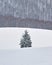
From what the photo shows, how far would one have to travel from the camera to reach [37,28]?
1164 millimetres

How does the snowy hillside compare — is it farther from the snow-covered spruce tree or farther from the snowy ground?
the snowy ground

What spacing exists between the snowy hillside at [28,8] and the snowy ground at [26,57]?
12.0 inches

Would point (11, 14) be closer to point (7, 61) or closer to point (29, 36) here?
point (29, 36)

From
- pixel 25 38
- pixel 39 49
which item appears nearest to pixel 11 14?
pixel 25 38

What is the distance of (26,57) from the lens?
103cm

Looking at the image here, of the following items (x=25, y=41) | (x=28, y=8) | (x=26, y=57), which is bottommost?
(x=26, y=57)

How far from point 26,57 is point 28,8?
432mm

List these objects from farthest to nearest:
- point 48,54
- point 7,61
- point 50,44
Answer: point 50,44
point 48,54
point 7,61

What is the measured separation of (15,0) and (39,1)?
0.71 feet

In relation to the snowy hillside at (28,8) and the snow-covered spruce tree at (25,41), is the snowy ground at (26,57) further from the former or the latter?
the snowy hillside at (28,8)

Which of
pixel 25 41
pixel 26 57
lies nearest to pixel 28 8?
pixel 25 41

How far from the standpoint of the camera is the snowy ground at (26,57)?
987 millimetres

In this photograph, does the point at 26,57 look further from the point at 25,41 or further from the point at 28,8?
the point at 28,8

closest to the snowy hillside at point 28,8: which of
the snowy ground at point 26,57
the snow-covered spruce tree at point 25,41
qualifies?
the snow-covered spruce tree at point 25,41
